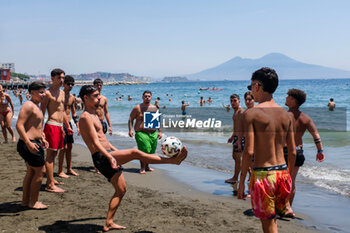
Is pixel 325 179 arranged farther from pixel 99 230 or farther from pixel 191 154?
pixel 99 230

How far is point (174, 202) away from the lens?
6320 mm

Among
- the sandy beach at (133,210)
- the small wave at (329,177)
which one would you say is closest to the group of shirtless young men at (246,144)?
the sandy beach at (133,210)

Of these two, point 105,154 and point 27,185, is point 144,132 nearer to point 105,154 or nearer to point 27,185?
point 27,185

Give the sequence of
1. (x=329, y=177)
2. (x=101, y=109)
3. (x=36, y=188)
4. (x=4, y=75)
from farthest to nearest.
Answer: (x=4, y=75) → (x=329, y=177) → (x=101, y=109) → (x=36, y=188)

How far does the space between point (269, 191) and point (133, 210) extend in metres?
2.90

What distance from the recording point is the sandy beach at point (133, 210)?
4.98 meters

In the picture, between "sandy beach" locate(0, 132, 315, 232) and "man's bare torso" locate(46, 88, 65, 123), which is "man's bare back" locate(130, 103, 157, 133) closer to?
"sandy beach" locate(0, 132, 315, 232)

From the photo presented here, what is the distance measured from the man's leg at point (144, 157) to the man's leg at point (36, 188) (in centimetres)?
154

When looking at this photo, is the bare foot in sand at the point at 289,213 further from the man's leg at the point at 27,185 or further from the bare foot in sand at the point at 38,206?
the man's leg at the point at 27,185

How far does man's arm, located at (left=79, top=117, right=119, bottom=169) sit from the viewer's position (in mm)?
4383

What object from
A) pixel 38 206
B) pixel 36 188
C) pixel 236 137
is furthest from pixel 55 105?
pixel 236 137

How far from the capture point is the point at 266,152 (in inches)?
140

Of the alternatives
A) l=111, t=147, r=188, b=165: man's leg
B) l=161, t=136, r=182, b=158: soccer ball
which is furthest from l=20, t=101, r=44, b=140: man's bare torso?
l=161, t=136, r=182, b=158: soccer ball

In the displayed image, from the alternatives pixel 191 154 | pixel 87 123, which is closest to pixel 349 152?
pixel 191 154
